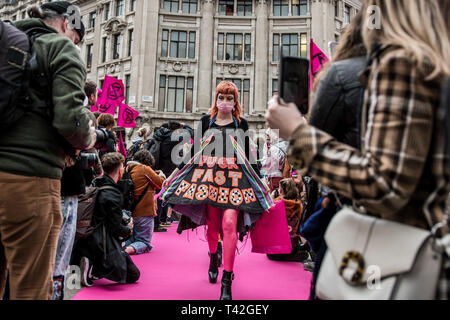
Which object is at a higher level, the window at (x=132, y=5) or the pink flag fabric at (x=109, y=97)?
the window at (x=132, y=5)

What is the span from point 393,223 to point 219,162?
9.53 ft

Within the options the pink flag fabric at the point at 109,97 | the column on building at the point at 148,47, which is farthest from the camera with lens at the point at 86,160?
the column on building at the point at 148,47

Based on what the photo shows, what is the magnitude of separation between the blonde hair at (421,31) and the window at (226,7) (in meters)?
27.2

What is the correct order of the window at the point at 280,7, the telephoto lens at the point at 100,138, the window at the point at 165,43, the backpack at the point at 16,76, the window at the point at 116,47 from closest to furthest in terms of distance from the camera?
the backpack at the point at 16,76 < the telephoto lens at the point at 100,138 < the window at the point at 165,43 < the window at the point at 280,7 < the window at the point at 116,47

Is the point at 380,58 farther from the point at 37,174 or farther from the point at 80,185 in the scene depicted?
the point at 80,185

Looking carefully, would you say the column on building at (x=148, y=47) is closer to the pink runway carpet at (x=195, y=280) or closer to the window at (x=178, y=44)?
the window at (x=178, y=44)

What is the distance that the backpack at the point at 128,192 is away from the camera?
512cm

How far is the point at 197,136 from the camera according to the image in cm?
416

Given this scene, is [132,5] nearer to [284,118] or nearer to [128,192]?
[128,192]

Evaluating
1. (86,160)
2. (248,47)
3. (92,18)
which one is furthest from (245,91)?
(86,160)

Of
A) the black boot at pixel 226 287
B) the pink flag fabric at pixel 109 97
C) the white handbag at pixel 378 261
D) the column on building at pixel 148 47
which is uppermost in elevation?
the column on building at pixel 148 47

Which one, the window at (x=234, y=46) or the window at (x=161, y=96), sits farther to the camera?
the window at (x=234, y=46)

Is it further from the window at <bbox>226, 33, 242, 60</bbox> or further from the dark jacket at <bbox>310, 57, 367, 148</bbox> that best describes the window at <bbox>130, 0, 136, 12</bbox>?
the dark jacket at <bbox>310, 57, 367, 148</bbox>

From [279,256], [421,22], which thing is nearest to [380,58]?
[421,22]
